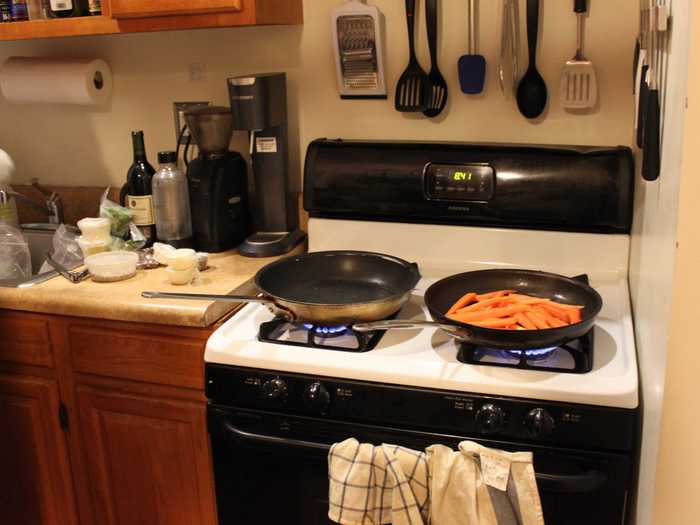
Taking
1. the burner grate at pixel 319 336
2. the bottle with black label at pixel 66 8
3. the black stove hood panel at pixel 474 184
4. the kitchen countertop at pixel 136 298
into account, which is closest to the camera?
the burner grate at pixel 319 336

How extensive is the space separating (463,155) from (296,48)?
0.57 metres

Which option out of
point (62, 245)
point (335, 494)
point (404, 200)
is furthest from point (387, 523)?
point (62, 245)

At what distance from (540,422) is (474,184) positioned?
67cm

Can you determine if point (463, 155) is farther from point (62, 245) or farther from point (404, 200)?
point (62, 245)

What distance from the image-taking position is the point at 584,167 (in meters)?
1.70

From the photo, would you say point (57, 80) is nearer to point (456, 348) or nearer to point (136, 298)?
point (136, 298)

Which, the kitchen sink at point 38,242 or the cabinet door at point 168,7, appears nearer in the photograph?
the cabinet door at point 168,7

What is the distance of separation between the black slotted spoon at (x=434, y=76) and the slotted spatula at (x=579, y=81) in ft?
0.95

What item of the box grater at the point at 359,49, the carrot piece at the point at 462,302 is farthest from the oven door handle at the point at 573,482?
the box grater at the point at 359,49

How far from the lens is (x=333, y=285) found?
→ 1.71 meters

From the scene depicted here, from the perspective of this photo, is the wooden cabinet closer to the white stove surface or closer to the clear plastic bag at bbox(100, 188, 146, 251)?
the white stove surface

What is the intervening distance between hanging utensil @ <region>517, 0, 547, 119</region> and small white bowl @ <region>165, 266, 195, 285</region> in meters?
0.88

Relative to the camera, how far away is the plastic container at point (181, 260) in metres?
1.69

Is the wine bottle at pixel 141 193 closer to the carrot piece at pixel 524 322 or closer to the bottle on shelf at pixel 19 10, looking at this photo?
the bottle on shelf at pixel 19 10
